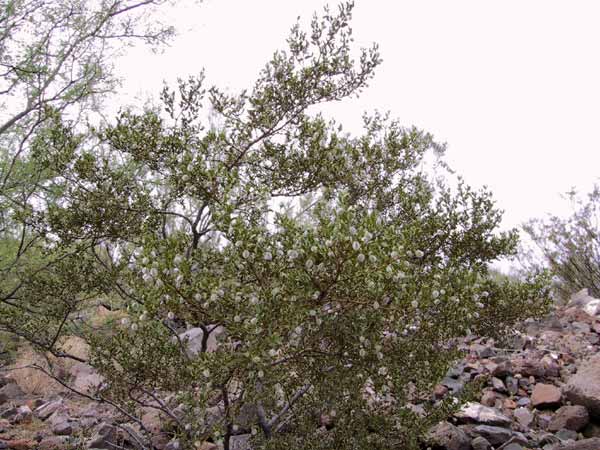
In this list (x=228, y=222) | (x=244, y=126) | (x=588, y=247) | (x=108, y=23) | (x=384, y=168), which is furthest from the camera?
(x=588, y=247)

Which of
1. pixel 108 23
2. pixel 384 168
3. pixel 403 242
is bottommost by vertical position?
pixel 403 242

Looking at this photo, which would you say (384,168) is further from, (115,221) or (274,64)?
(115,221)

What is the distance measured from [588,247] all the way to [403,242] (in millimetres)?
11768

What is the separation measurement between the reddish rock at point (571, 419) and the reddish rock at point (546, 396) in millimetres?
350

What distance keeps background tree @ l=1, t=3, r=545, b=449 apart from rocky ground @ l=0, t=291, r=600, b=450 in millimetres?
1274

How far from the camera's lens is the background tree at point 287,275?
12.6ft

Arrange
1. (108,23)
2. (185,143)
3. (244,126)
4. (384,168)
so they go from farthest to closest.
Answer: (108,23), (384,168), (244,126), (185,143)

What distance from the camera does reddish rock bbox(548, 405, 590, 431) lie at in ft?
21.8

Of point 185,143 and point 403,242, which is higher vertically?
point 185,143

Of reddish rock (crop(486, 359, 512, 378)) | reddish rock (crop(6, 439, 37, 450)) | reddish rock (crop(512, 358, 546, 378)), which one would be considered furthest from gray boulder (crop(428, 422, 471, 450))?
reddish rock (crop(6, 439, 37, 450))

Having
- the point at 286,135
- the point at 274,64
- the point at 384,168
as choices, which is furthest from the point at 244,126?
the point at 384,168

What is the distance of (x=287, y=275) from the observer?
3.80 metres

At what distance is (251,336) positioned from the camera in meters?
3.71

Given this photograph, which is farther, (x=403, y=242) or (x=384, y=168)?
(x=384, y=168)
